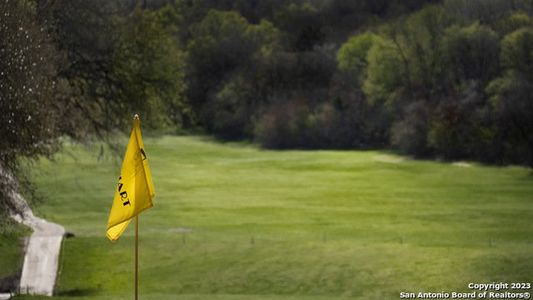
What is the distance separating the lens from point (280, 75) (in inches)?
4245

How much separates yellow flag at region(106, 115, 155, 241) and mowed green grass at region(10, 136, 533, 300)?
21.8 feet

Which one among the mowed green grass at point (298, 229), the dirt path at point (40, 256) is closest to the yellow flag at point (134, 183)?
the mowed green grass at point (298, 229)

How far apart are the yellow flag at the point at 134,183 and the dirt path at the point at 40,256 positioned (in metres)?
9.03

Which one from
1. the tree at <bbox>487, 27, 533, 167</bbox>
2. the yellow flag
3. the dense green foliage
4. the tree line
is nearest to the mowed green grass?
the tree line

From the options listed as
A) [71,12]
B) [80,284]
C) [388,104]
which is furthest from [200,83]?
[80,284]

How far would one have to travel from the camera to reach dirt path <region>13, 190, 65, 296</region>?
91.5 ft

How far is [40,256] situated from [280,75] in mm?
77453

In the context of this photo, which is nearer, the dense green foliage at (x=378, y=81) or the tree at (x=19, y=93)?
the tree at (x=19, y=93)

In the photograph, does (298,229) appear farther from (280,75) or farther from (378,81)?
(280,75)

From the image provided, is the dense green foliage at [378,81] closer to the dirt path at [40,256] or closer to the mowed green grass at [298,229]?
the mowed green grass at [298,229]

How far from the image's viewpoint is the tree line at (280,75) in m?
32.1

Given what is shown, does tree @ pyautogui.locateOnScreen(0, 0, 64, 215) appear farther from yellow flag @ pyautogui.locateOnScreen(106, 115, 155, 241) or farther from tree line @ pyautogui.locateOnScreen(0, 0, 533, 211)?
yellow flag @ pyautogui.locateOnScreen(106, 115, 155, 241)

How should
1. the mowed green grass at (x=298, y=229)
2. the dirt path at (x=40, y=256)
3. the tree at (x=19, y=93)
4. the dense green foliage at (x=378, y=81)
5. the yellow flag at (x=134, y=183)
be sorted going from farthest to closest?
1. the dense green foliage at (x=378, y=81)
2. the dirt path at (x=40, y=256)
3. the mowed green grass at (x=298, y=229)
4. the tree at (x=19, y=93)
5. the yellow flag at (x=134, y=183)

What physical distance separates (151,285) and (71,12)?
18279mm
